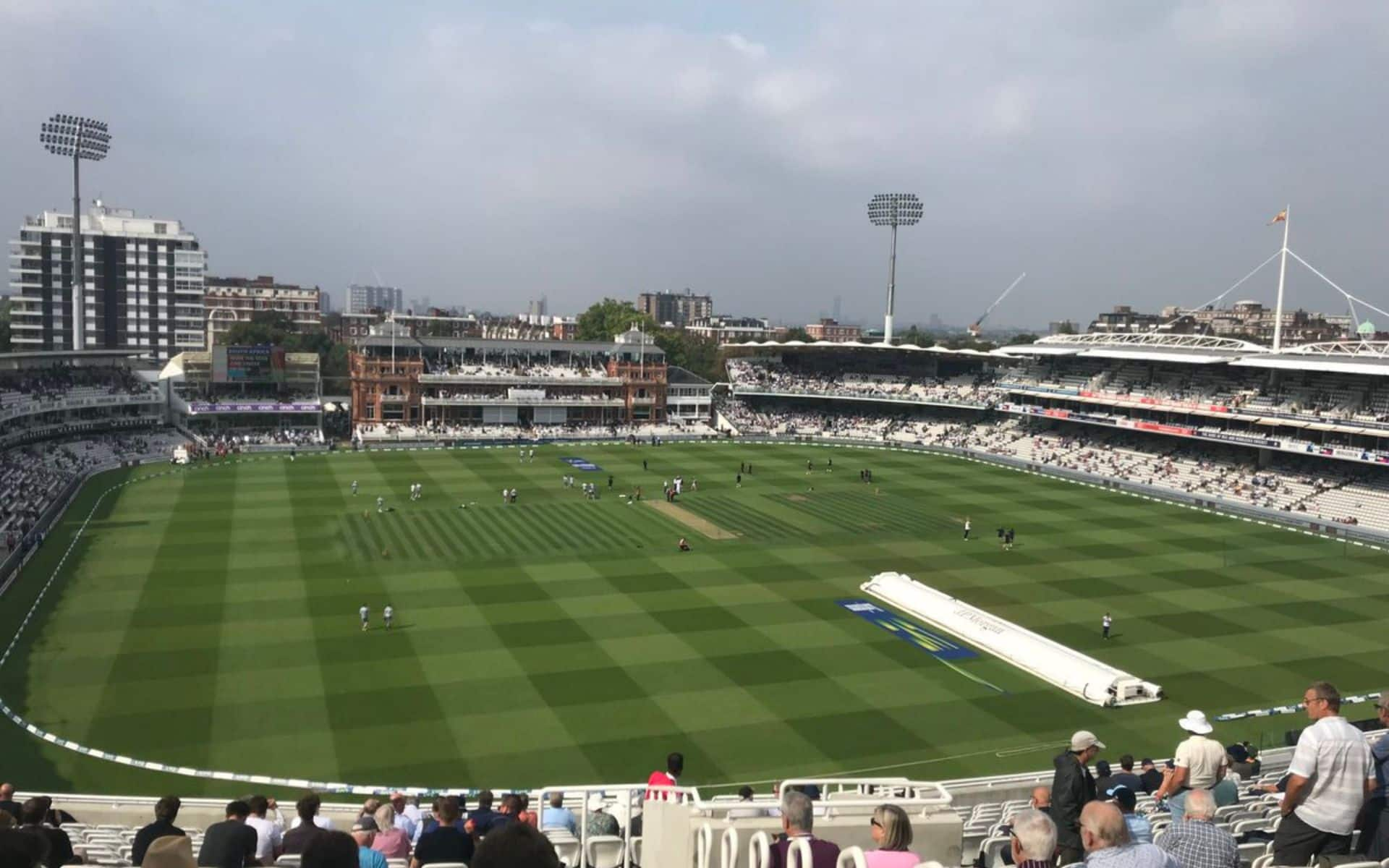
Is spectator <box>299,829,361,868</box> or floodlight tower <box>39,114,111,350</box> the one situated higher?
floodlight tower <box>39,114,111,350</box>

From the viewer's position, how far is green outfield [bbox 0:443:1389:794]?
22.7 metres

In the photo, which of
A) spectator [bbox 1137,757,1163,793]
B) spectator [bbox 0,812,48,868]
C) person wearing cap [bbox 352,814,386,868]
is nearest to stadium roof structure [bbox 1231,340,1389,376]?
spectator [bbox 1137,757,1163,793]

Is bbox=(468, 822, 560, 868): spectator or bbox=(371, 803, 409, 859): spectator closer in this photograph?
bbox=(468, 822, 560, 868): spectator

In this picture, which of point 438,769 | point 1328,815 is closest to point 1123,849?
point 1328,815

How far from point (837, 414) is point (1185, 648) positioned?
58805 millimetres

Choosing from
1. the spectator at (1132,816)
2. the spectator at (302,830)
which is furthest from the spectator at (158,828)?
the spectator at (1132,816)

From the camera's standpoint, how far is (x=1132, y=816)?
8.30 metres

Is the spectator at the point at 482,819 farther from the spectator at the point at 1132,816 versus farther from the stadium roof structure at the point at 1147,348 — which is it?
the stadium roof structure at the point at 1147,348

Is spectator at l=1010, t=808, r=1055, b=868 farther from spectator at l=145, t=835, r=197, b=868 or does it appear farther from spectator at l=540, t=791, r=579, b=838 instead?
spectator at l=540, t=791, r=579, b=838

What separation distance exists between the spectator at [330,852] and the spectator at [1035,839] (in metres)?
3.33

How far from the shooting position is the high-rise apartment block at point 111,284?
10375 centimetres

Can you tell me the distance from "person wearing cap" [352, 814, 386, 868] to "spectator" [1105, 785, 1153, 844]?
190 inches

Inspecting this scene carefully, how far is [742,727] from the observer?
78.3ft

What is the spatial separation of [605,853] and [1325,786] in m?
5.63
